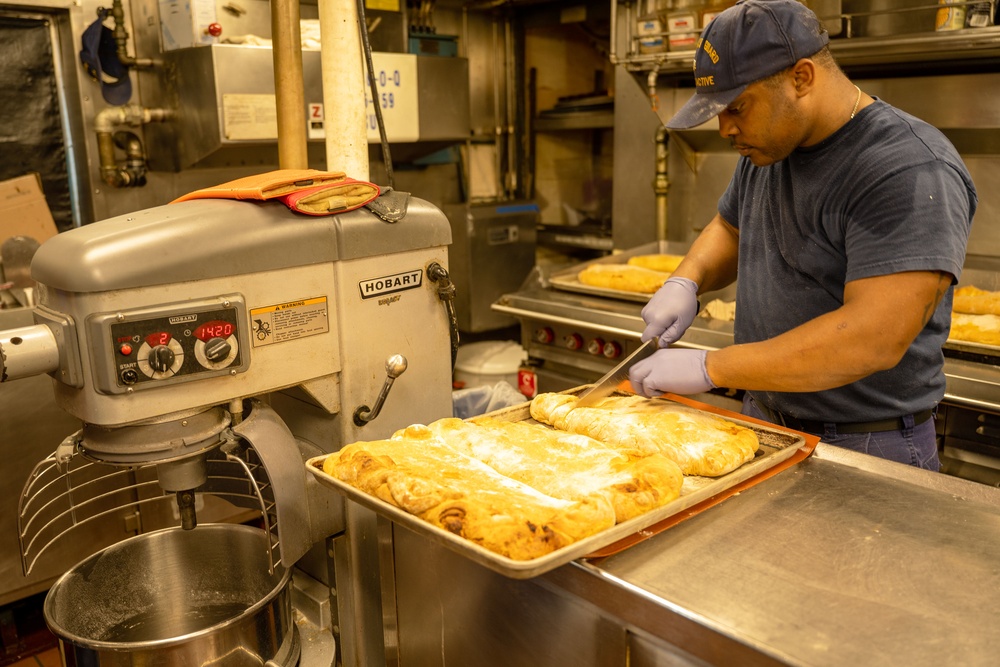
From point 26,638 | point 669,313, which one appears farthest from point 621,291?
point 26,638

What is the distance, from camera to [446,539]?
1120mm

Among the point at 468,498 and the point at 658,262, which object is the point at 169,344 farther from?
the point at 658,262

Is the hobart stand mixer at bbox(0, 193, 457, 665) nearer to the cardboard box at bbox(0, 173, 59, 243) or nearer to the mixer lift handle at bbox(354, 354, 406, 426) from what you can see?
the mixer lift handle at bbox(354, 354, 406, 426)

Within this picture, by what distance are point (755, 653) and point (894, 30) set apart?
2652 mm

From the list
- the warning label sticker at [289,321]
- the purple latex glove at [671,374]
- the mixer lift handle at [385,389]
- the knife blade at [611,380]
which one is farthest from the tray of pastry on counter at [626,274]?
the warning label sticker at [289,321]

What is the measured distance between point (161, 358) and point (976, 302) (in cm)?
249

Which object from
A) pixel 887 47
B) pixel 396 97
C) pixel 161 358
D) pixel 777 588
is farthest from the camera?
pixel 396 97

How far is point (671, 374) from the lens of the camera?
5.30ft

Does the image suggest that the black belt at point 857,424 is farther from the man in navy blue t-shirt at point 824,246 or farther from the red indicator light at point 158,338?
the red indicator light at point 158,338

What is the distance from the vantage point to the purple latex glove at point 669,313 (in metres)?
1.85

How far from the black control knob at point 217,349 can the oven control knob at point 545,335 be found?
208cm

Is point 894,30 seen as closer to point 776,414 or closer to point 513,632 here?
point 776,414

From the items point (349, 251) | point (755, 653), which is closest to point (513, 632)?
point (755, 653)

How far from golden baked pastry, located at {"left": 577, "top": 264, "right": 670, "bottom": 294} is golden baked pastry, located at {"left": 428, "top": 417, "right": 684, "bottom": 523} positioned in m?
1.67
